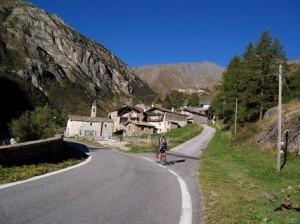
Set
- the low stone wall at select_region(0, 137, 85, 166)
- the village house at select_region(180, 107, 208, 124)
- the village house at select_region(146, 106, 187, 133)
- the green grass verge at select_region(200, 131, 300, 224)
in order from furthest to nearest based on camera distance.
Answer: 1. the village house at select_region(180, 107, 208, 124)
2. the village house at select_region(146, 106, 187, 133)
3. the low stone wall at select_region(0, 137, 85, 166)
4. the green grass verge at select_region(200, 131, 300, 224)

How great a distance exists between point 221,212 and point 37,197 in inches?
163

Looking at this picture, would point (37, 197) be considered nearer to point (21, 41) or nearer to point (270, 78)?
point (270, 78)

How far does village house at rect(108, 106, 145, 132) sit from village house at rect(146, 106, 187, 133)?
2358 millimetres

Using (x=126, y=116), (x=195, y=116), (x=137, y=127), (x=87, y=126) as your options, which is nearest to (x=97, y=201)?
(x=137, y=127)

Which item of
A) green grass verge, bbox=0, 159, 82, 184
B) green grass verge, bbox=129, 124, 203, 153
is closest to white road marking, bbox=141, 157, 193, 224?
green grass verge, bbox=0, 159, 82, 184

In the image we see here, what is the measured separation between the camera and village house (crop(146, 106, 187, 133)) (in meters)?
87.2

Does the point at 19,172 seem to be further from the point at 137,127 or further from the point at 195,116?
the point at 195,116

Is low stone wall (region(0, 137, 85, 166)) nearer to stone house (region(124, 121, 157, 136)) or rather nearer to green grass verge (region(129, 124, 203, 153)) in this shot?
green grass verge (region(129, 124, 203, 153))

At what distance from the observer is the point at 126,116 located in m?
91.7

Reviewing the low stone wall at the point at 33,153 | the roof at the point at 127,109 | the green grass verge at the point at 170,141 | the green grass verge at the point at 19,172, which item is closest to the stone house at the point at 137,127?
the roof at the point at 127,109

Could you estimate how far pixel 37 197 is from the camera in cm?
815

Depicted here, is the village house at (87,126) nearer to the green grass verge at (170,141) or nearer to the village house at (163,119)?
the village house at (163,119)

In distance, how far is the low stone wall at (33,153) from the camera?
13.1 m

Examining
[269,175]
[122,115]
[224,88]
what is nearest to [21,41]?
[122,115]
